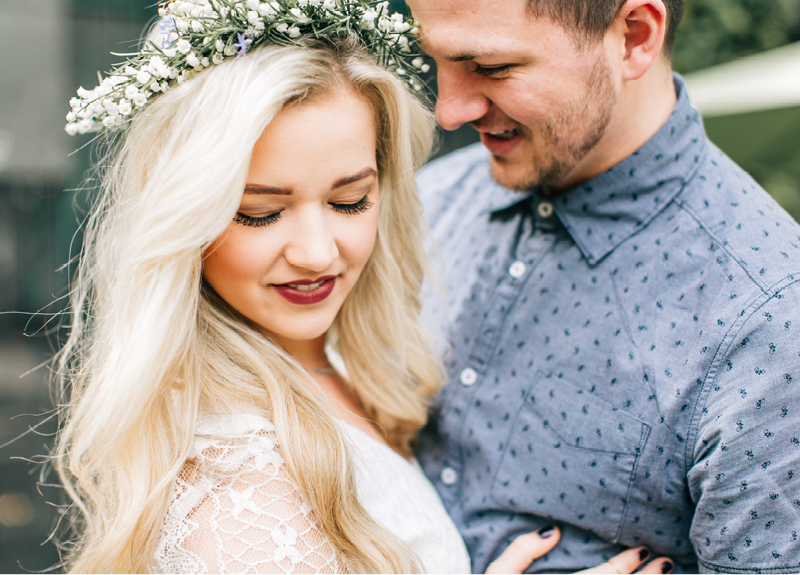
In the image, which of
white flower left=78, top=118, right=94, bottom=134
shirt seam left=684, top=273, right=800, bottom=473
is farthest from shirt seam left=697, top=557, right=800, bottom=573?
white flower left=78, top=118, right=94, bottom=134

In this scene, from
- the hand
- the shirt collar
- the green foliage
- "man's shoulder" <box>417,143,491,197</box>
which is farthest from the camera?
the green foliage

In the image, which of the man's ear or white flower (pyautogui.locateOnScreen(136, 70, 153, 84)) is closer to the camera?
white flower (pyautogui.locateOnScreen(136, 70, 153, 84))

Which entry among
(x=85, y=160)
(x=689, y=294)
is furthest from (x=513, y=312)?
(x=85, y=160)

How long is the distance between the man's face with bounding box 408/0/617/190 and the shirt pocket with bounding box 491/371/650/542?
2.33 feet

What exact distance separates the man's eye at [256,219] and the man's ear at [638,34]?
113cm

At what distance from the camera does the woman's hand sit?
165 centimetres

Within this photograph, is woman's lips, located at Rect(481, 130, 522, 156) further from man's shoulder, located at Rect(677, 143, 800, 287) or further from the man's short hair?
man's shoulder, located at Rect(677, 143, 800, 287)

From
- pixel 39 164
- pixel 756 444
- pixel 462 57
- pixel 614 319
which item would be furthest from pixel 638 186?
pixel 39 164

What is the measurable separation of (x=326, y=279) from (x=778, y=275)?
117cm

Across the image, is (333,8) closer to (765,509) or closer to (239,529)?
(239,529)

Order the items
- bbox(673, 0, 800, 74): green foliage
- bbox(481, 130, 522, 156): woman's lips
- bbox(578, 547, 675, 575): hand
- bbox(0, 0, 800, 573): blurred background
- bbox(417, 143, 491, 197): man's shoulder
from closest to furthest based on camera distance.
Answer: bbox(578, 547, 675, 575): hand < bbox(481, 130, 522, 156): woman's lips < bbox(417, 143, 491, 197): man's shoulder < bbox(0, 0, 800, 573): blurred background < bbox(673, 0, 800, 74): green foliage

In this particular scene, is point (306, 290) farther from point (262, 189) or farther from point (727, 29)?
point (727, 29)

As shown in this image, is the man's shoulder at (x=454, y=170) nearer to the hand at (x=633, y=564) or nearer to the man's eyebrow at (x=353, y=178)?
the man's eyebrow at (x=353, y=178)

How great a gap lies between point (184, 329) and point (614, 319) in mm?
1200
